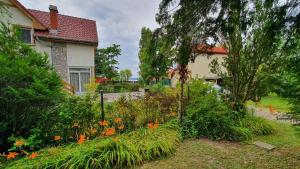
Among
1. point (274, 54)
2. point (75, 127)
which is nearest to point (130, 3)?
point (75, 127)

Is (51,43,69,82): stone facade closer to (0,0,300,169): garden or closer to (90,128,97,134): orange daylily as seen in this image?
(0,0,300,169): garden

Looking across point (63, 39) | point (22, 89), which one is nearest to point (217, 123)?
point (22, 89)

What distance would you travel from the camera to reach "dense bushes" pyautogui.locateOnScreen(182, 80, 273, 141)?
4965mm

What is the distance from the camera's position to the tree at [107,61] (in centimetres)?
2305

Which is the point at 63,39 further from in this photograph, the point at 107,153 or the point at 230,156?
the point at 230,156

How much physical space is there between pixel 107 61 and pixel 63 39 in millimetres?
10686

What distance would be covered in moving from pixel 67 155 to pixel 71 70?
1100cm

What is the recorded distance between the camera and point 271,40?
323 centimetres

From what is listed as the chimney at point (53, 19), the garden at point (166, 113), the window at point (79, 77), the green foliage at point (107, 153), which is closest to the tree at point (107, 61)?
the window at point (79, 77)

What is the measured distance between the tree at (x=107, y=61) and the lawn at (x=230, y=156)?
19516 millimetres

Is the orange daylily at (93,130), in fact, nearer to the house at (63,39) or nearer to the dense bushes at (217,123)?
the dense bushes at (217,123)

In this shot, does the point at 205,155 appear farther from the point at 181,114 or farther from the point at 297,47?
the point at 297,47

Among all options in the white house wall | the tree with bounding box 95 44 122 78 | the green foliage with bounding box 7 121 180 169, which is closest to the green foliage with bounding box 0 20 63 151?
the green foliage with bounding box 7 121 180 169

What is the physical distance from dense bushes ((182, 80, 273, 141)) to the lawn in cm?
28
